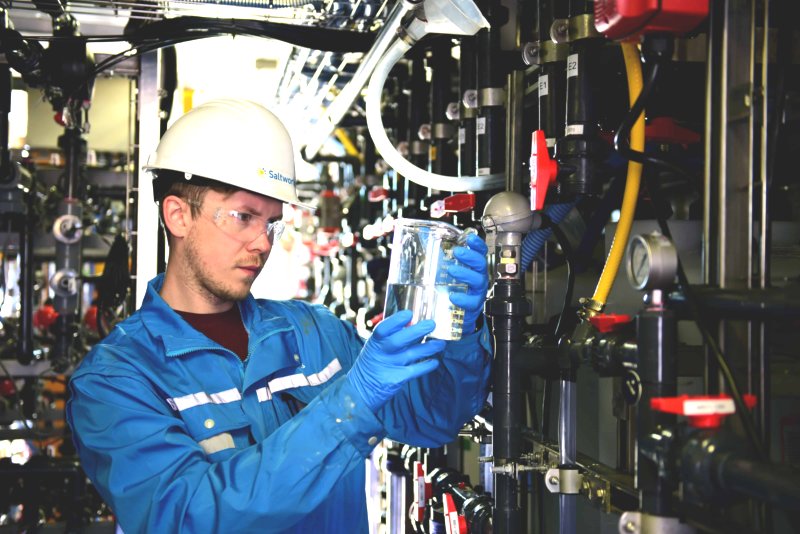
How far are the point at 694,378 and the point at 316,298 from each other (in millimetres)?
5802

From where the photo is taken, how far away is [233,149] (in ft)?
6.43

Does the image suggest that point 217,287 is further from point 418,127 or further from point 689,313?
point 418,127

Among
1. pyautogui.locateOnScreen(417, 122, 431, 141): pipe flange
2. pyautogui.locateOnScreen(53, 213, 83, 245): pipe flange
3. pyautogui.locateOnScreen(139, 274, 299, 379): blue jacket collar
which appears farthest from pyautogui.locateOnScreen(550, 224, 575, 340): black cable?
pyautogui.locateOnScreen(53, 213, 83, 245): pipe flange

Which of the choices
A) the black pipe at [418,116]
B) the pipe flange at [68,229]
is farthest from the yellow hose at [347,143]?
the black pipe at [418,116]

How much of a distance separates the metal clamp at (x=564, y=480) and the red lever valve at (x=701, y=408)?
25.3 inches

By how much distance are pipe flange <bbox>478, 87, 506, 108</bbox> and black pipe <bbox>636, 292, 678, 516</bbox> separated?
110 centimetres

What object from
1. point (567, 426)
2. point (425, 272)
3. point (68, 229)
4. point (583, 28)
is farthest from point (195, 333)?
point (68, 229)

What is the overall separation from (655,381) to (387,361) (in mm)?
528

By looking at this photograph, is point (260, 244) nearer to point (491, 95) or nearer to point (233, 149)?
point (233, 149)

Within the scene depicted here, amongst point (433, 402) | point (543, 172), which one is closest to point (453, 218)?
point (433, 402)

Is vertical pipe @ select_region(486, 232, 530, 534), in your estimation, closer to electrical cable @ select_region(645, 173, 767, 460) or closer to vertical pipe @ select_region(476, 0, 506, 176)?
vertical pipe @ select_region(476, 0, 506, 176)

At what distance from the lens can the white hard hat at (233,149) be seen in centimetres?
194

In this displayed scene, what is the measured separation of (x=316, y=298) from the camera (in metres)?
7.36

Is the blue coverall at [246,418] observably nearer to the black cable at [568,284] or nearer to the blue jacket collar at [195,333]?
the blue jacket collar at [195,333]
